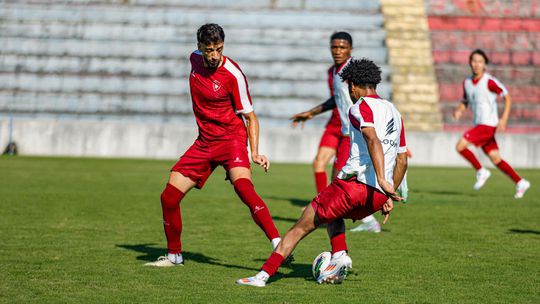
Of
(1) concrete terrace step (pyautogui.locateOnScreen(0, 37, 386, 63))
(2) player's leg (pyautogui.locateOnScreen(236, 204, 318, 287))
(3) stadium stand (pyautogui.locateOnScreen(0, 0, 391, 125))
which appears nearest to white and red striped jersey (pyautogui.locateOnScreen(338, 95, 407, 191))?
(2) player's leg (pyautogui.locateOnScreen(236, 204, 318, 287))

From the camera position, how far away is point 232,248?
10180mm

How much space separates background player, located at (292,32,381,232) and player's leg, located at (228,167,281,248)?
8.41 feet

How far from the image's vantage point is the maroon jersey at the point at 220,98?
8.84 meters

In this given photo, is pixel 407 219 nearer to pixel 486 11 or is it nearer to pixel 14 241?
pixel 14 241

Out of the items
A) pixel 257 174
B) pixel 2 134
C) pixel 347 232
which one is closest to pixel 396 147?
pixel 347 232

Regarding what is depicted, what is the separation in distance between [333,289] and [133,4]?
27076 mm

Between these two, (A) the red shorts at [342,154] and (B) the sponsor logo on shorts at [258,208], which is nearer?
(B) the sponsor logo on shorts at [258,208]

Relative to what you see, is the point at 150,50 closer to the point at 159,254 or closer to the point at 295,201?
the point at 295,201

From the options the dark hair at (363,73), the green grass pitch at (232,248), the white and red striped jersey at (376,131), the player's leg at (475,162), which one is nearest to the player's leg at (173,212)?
the green grass pitch at (232,248)

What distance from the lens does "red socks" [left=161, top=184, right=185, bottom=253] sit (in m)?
8.86

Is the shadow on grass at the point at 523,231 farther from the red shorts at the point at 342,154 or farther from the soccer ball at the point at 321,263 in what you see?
the soccer ball at the point at 321,263

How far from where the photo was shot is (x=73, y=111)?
2880 centimetres

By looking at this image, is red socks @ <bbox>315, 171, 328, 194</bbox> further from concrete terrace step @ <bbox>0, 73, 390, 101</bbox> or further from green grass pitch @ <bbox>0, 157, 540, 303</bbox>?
concrete terrace step @ <bbox>0, 73, 390, 101</bbox>

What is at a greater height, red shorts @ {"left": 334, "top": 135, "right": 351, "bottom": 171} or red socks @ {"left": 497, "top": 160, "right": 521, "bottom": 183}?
red shorts @ {"left": 334, "top": 135, "right": 351, "bottom": 171}
